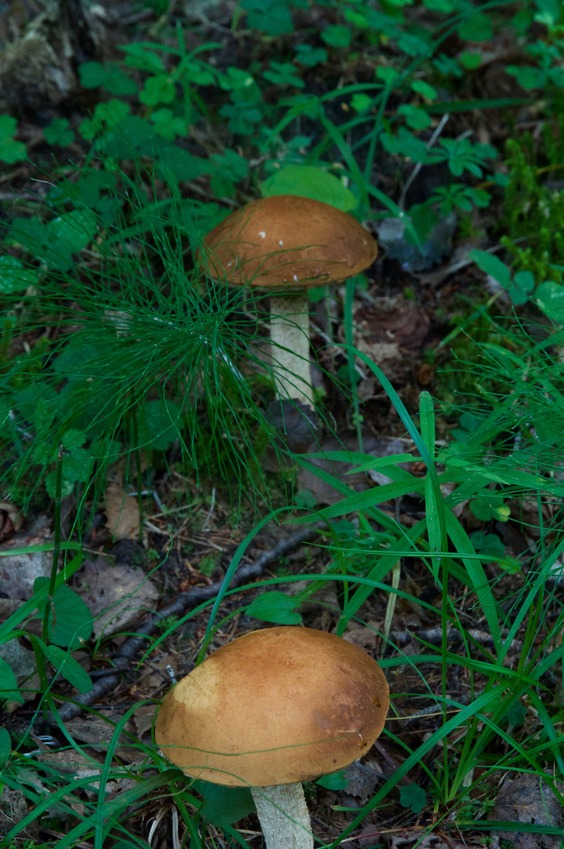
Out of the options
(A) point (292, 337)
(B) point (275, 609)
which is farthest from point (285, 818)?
(A) point (292, 337)

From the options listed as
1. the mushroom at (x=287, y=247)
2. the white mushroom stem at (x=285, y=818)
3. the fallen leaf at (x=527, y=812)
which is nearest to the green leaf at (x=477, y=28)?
the mushroom at (x=287, y=247)

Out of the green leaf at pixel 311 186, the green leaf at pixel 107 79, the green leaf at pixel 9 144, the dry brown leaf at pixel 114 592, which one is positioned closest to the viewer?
the dry brown leaf at pixel 114 592

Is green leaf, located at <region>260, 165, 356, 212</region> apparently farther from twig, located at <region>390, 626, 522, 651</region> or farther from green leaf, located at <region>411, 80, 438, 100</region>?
twig, located at <region>390, 626, 522, 651</region>

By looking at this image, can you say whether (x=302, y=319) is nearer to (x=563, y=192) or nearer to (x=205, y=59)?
(x=563, y=192)

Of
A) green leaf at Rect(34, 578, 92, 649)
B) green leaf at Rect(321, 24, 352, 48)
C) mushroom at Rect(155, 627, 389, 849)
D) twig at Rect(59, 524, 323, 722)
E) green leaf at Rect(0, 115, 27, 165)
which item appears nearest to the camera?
mushroom at Rect(155, 627, 389, 849)

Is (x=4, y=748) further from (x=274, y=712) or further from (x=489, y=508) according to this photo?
(x=489, y=508)

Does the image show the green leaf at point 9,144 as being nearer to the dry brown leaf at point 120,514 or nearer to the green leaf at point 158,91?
the green leaf at point 158,91

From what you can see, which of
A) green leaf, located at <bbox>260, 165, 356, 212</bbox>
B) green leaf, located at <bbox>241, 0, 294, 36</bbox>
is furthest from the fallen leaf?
green leaf, located at <bbox>241, 0, 294, 36</bbox>
